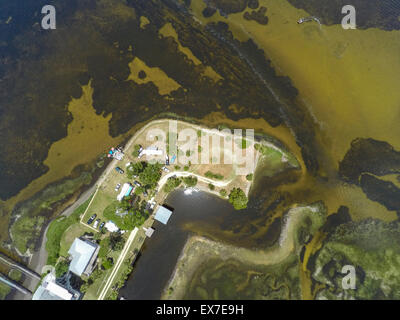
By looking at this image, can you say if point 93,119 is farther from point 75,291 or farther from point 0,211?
point 75,291

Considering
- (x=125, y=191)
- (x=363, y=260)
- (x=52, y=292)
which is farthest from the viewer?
(x=125, y=191)

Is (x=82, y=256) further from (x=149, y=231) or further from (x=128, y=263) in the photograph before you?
(x=149, y=231)

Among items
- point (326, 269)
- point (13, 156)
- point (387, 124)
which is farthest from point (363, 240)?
point (13, 156)

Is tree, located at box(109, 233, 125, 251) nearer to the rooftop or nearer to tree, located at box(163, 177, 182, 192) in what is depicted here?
the rooftop

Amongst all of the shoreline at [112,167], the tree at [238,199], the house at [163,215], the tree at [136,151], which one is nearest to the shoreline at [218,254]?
the house at [163,215]

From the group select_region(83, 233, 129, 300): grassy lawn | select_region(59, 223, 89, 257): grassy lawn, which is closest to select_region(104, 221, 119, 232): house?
select_region(59, 223, 89, 257): grassy lawn

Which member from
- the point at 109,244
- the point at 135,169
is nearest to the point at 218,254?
the point at 109,244
